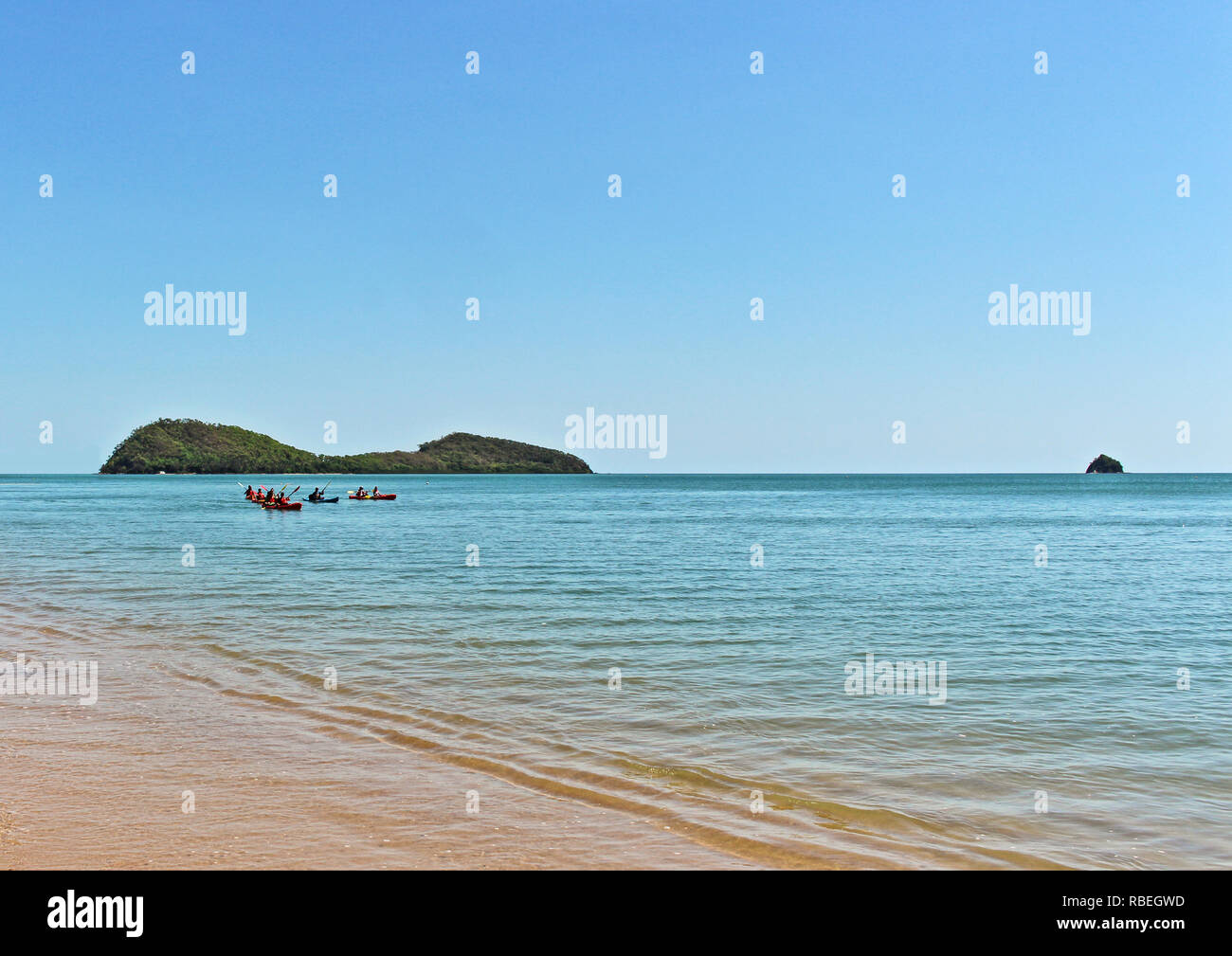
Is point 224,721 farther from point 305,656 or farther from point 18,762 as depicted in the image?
point 305,656

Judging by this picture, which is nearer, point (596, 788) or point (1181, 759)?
point (596, 788)

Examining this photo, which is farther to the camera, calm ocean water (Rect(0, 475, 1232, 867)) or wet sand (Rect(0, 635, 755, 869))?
calm ocean water (Rect(0, 475, 1232, 867))

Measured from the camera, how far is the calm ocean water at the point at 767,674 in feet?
24.9

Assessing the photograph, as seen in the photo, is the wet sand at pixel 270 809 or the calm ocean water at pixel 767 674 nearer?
the wet sand at pixel 270 809

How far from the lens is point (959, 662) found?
47.2 ft

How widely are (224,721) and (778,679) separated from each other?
290 inches

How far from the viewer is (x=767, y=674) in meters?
13.2

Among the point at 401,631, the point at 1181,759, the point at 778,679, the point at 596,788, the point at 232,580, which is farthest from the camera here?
the point at 232,580

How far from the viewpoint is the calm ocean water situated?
7.59 m

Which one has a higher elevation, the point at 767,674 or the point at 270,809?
the point at 270,809

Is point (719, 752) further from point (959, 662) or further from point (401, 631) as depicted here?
point (401, 631)

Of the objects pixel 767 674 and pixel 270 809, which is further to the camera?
pixel 767 674

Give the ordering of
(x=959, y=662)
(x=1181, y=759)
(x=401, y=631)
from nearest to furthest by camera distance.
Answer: (x=1181, y=759) < (x=959, y=662) < (x=401, y=631)
